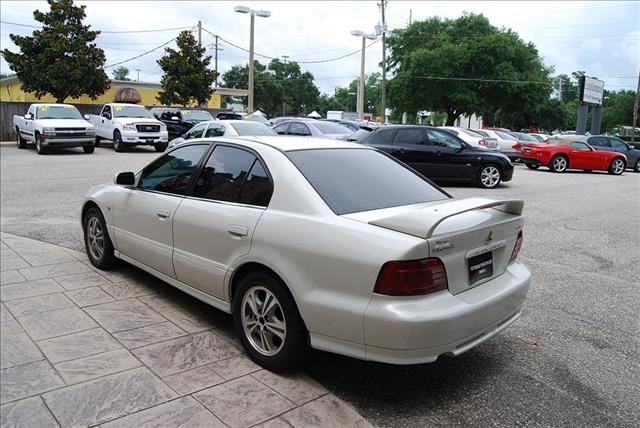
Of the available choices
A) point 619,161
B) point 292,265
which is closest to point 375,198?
point 292,265

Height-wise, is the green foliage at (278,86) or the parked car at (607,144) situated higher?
the green foliage at (278,86)

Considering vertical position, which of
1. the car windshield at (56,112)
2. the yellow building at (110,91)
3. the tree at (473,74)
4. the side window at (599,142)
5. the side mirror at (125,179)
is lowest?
the side mirror at (125,179)

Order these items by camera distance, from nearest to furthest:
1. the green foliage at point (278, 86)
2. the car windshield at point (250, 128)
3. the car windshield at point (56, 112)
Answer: the car windshield at point (250, 128) → the car windshield at point (56, 112) → the green foliage at point (278, 86)

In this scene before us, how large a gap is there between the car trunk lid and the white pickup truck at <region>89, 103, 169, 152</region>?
19.7 meters

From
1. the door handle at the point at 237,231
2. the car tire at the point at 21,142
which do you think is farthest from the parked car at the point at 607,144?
the car tire at the point at 21,142

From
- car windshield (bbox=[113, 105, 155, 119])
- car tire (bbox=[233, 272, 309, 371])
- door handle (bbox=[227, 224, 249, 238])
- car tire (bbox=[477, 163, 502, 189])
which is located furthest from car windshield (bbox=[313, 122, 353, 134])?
car tire (bbox=[233, 272, 309, 371])

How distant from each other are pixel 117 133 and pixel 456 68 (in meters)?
29.6

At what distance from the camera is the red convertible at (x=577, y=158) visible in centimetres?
1948

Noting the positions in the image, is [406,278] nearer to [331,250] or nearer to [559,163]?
[331,250]

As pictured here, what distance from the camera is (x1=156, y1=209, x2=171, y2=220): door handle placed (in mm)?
4412

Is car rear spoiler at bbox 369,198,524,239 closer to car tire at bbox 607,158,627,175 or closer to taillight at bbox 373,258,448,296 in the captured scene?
taillight at bbox 373,258,448,296

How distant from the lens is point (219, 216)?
387cm

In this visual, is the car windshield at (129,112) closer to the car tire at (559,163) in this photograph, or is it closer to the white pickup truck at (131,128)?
the white pickup truck at (131,128)

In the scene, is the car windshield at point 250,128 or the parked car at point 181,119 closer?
the car windshield at point 250,128
